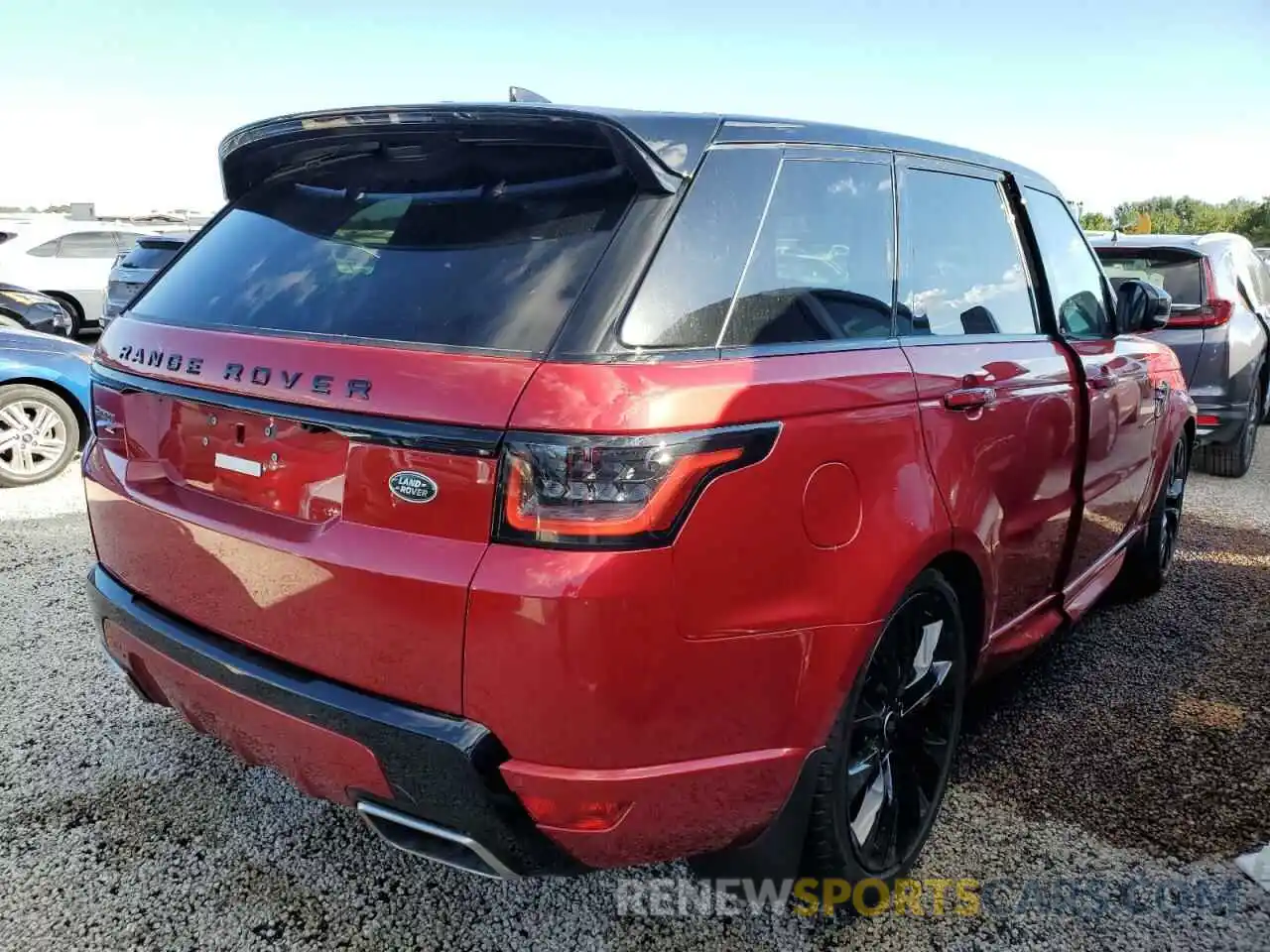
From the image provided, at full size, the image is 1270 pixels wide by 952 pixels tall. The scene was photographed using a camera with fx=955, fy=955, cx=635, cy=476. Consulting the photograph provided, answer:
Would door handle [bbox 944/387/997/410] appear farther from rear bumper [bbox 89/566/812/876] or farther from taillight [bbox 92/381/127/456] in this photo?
taillight [bbox 92/381/127/456]

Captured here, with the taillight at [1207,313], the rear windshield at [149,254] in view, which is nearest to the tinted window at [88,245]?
the rear windshield at [149,254]

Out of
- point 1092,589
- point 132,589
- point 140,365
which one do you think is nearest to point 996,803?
point 1092,589

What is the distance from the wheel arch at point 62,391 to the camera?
233 inches

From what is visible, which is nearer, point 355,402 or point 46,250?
point 355,402

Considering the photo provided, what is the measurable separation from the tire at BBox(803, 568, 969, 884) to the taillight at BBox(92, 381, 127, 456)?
177cm

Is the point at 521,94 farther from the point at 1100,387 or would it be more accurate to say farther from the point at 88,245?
the point at 88,245

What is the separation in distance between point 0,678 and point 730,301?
3.03 m

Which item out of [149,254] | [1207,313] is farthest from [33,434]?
[1207,313]

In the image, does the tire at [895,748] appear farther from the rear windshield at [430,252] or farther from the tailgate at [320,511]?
the rear windshield at [430,252]

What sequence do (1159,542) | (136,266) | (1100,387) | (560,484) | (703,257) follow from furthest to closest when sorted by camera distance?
(136,266), (1159,542), (1100,387), (703,257), (560,484)

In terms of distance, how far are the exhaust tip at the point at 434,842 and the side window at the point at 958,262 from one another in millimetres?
1486

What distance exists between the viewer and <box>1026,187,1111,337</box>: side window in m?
3.19

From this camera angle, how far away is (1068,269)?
340cm

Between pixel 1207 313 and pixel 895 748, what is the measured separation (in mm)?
5488
